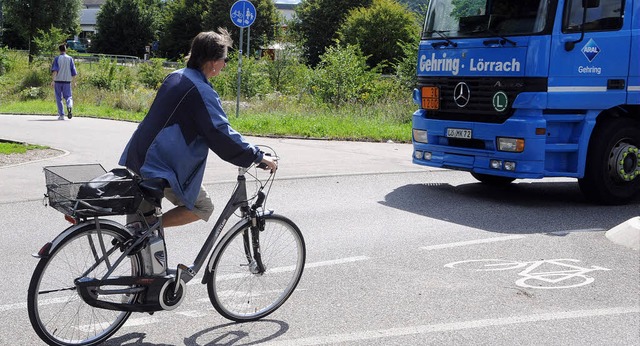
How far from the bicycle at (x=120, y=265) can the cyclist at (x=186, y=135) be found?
0.15m

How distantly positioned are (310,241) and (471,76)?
357 cm

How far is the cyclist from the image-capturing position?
17.2ft

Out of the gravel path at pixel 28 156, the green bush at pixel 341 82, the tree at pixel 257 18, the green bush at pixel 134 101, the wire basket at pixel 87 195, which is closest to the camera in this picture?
the wire basket at pixel 87 195

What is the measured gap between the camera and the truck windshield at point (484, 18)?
404 inches

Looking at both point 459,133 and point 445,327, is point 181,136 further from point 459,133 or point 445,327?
point 459,133

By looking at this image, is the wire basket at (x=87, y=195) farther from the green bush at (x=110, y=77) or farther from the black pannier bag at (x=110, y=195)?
the green bush at (x=110, y=77)

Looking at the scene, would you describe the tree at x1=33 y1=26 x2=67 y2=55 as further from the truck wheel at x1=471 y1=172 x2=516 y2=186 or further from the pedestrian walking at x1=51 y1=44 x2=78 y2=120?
the truck wheel at x1=471 y1=172 x2=516 y2=186

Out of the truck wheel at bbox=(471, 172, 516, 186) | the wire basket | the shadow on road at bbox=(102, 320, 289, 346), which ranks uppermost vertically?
the wire basket

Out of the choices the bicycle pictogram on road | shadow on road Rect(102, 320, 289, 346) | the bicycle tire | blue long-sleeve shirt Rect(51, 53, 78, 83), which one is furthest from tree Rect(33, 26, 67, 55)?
the bicycle tire

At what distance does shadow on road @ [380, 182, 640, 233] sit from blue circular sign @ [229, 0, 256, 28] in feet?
31.5

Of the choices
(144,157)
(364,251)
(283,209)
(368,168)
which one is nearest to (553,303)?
(364,251)

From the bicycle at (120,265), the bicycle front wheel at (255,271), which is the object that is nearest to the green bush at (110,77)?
the bicycle front wheel at (255,271)

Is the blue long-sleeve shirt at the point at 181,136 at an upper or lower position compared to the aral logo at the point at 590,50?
lower

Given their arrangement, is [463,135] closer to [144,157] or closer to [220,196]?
[220,196]
